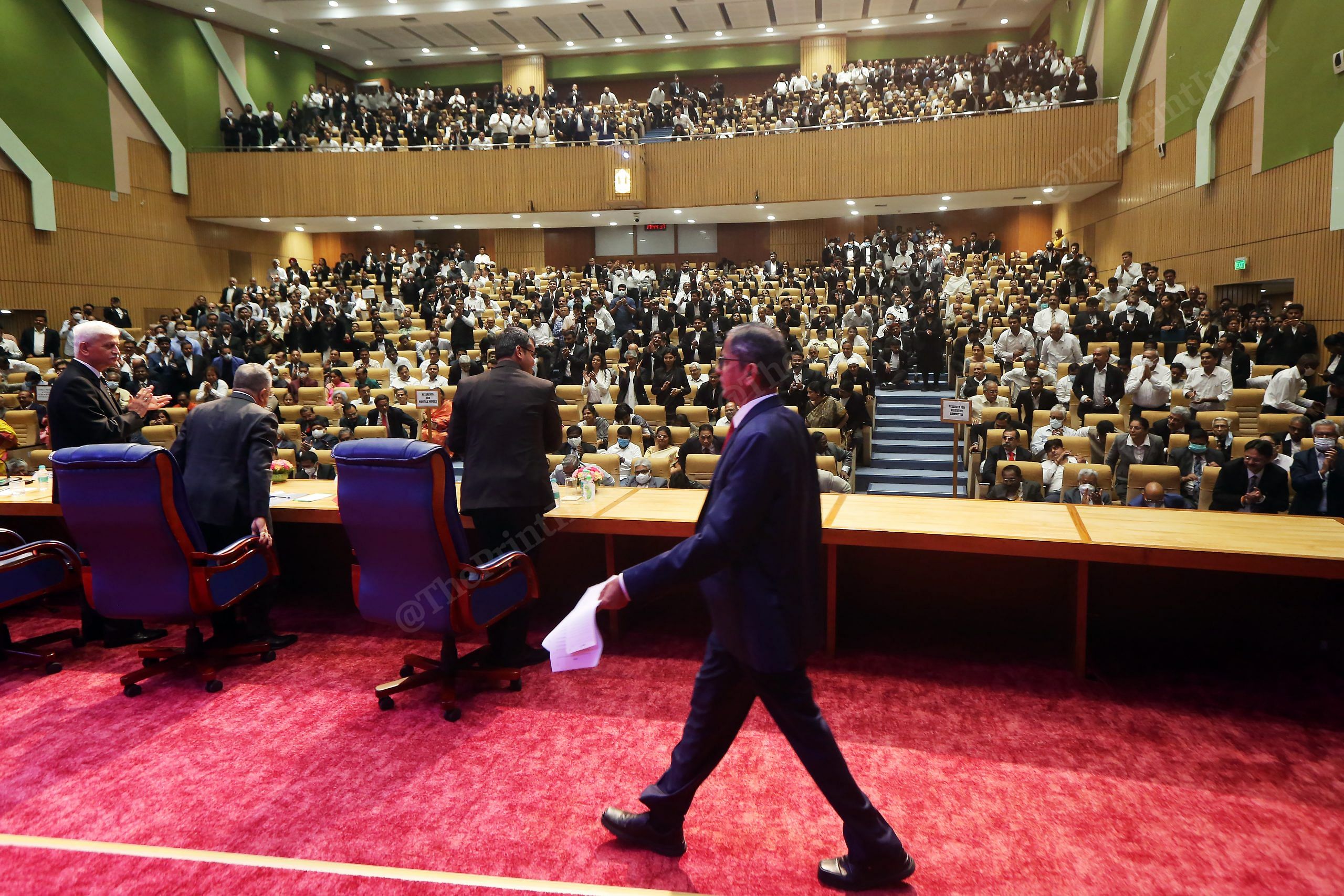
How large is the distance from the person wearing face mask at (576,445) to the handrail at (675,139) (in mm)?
10401

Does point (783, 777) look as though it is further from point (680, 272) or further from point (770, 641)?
point (680, 272)

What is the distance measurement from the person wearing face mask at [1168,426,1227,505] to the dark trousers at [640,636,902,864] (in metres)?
5.52

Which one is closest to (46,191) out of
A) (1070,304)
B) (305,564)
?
(305,564)

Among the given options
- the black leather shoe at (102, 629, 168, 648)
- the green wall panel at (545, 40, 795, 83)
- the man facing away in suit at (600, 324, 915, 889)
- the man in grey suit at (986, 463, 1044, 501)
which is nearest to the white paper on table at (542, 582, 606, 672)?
the man facing away in suit at (600, 324, 915, 889)

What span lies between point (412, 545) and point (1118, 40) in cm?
1569

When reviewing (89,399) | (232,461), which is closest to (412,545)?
(232,461)

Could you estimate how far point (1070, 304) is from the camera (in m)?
11.5

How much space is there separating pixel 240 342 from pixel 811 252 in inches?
509

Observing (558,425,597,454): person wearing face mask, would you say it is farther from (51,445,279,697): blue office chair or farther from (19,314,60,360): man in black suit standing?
(19,314,60,360): man in black suit standing

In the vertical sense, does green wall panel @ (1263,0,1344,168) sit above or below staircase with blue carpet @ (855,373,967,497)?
above

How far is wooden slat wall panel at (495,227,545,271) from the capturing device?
21000 mm

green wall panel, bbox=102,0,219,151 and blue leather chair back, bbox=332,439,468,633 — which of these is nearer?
blue leather chair back, bbox=332,439,468,633

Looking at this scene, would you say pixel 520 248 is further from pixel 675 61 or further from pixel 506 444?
pixel 506 444

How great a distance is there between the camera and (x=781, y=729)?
2.03 meters
